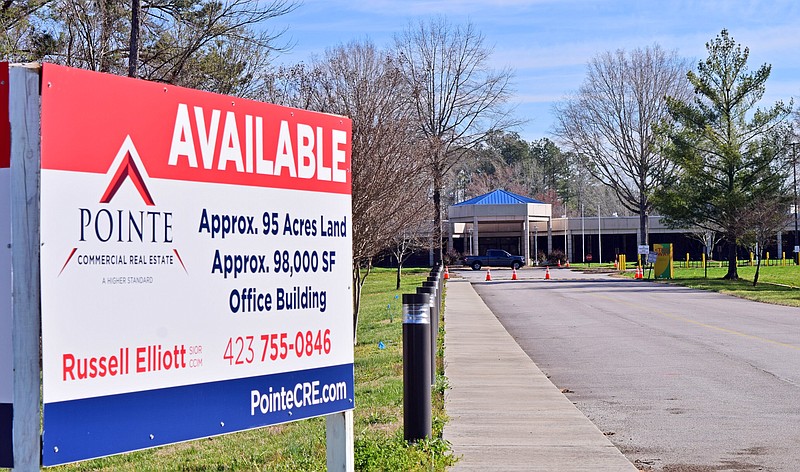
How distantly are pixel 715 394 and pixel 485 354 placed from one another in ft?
13.9

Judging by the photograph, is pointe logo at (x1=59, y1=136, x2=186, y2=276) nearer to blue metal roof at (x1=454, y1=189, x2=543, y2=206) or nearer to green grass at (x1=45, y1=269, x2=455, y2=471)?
green grass at (x1=45, y1=269, x2=455, y2=471)

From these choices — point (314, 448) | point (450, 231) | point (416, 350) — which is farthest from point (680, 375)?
point (450, 231)

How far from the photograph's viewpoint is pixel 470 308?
86.6 ft

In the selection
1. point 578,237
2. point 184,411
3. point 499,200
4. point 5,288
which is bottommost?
point 184,411

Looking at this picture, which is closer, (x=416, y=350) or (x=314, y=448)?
(x=416, y=350)

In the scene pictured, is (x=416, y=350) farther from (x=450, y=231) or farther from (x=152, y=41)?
(x=450, y=231)

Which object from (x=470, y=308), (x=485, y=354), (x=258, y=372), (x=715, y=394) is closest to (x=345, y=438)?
(x=258, y=372)

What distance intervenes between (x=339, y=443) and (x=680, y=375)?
29.2 ft

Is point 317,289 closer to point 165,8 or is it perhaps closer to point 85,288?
point 85,288

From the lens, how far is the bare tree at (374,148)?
1755 centimetres

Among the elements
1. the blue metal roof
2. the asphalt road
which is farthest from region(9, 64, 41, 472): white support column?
the blue metal roof

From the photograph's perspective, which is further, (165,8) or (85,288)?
(165,8)

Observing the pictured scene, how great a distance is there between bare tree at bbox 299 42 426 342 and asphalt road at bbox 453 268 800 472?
3529 mm

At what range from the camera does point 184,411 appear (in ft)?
13.4
